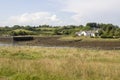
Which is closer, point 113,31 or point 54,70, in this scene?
point 54,70

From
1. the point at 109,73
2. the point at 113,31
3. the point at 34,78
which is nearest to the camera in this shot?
the point at 34,78

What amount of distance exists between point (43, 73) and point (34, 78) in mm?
1221

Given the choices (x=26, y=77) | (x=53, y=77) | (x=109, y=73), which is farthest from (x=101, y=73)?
(x=26, y=77)

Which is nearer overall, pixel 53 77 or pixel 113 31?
pixel 53 77

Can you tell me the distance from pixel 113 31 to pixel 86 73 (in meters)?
92.0

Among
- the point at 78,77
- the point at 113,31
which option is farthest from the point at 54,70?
the point at 113,31

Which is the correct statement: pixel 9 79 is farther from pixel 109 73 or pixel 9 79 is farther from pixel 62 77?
pixel 109 73

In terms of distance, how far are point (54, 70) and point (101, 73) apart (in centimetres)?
187

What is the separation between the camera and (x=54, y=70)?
40.7 ft

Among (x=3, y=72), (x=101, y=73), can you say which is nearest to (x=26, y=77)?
(x=3, y=72)

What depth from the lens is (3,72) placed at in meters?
12.4

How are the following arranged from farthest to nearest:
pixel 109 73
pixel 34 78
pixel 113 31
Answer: pixel 113 31
pixel 109 73
pixel 34 78

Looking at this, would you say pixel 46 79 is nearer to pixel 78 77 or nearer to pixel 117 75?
pixel 78 77

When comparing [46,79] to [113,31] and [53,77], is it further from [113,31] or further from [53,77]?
[113,31]
